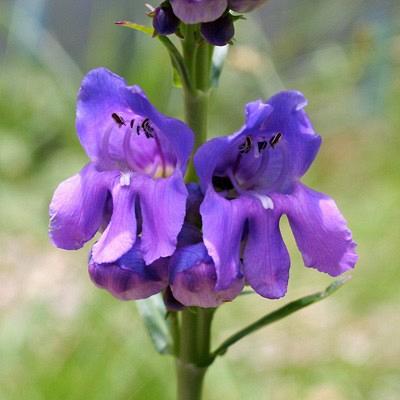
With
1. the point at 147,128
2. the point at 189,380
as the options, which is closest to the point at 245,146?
the point at 147,128

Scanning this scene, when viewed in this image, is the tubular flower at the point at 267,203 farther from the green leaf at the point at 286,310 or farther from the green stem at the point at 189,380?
the green stem at the point at 189,380

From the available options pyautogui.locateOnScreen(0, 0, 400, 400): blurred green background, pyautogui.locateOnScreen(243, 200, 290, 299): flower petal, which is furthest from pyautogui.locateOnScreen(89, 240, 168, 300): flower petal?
pyautogui.locateOnScreen(0, 0, 400, 400): blurred green background

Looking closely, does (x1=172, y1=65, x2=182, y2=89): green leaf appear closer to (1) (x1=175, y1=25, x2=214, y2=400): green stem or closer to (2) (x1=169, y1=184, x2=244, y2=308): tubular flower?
(1) (x1=175, y1=25, x2=214, y2=400): green stem

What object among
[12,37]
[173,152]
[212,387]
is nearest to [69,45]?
[12,37]

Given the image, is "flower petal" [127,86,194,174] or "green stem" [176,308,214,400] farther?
"green stem" [176,308,214,400]

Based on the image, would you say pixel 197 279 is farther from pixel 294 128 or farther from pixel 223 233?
pixel 294 128

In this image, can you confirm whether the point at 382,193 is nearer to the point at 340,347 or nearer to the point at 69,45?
the point at 340,347
